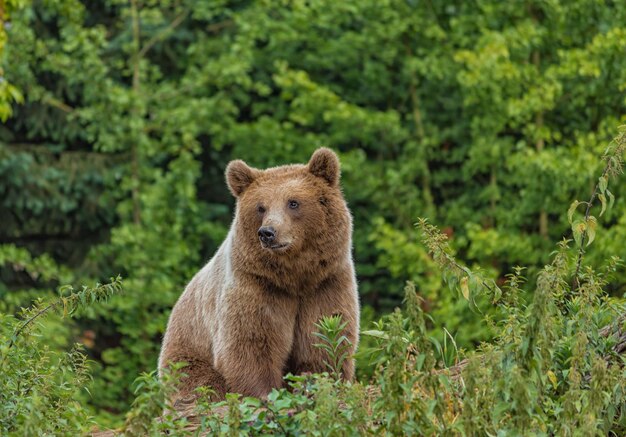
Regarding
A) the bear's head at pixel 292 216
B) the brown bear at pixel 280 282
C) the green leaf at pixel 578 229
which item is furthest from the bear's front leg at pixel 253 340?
the green leaf at pixel 578 229

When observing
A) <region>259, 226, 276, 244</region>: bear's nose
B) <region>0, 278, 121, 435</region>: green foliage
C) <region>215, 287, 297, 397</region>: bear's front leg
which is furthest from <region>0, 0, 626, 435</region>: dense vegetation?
<region>0, 278, 121, 435</region>: green foliage

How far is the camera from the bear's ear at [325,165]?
24.3 ft

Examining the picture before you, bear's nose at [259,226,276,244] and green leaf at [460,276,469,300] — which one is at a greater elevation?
green leaf at [460,276,469,300]

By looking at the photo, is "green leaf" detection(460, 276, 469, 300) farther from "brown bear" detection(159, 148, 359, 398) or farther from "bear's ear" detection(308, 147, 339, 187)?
"bear's ear" detection(308, 147, 339, 187)

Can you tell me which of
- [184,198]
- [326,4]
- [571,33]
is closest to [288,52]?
[326,4]

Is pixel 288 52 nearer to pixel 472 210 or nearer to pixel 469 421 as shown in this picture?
pixel 472 210

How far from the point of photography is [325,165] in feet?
24.4

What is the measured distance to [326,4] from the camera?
17906mm

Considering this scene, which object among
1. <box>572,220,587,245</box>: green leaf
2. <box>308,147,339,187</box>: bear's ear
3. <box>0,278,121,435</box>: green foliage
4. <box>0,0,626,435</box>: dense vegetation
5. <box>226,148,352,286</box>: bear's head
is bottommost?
<box>0,0,626,435</box>: dense vegetation

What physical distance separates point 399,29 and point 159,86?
3549mm

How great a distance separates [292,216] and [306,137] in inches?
426

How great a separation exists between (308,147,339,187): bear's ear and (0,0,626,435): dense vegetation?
19.9 feet

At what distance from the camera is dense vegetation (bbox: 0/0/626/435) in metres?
15.5

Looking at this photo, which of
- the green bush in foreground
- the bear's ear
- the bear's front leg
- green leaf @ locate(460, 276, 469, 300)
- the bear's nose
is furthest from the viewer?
the bear's ear
